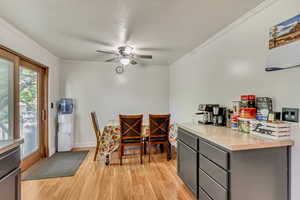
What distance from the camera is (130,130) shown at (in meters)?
3.17

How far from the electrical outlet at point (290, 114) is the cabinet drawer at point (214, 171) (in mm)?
803

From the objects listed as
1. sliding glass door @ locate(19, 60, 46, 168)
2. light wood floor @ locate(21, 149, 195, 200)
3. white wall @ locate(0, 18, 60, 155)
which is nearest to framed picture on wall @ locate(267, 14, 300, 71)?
light wood floor @ locate(21, 149, 195, 200)

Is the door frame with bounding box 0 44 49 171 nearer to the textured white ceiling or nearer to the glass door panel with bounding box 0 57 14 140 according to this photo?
the glass door panel with bounding box 0 57 14 140

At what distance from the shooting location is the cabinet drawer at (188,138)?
1935 millimetres

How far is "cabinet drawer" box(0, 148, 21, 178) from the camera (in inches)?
48.4

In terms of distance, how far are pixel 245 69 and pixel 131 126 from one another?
7.24 ft

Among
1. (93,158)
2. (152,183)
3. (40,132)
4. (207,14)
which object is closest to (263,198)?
(152,183)

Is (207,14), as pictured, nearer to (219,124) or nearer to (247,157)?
(219,124)

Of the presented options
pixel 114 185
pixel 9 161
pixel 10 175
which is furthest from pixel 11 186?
pixel 114 185

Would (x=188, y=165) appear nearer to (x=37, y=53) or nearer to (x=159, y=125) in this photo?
(x=159, y=125)

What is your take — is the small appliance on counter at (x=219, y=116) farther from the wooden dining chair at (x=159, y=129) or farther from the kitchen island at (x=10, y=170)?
the kitchen island at (x=10, y=170)

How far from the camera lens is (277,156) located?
1434 mm

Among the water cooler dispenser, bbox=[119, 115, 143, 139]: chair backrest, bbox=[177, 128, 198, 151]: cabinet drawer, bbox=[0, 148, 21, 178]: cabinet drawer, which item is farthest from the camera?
the water cooler dispenser

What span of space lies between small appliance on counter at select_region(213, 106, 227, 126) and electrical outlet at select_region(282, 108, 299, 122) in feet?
2.81
